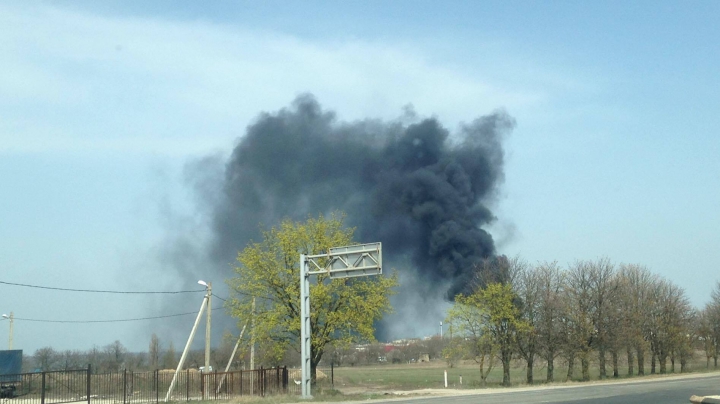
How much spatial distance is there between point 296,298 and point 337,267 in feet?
23.1

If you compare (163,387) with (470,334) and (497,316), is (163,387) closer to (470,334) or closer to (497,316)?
(470,334)

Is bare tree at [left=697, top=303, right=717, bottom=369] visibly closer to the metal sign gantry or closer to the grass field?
the grass field

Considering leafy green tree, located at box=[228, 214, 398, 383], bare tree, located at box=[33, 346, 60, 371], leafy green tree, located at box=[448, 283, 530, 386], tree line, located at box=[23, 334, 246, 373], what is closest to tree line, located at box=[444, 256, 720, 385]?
leafy green tree, located at box=[448, 283, 530, 386]

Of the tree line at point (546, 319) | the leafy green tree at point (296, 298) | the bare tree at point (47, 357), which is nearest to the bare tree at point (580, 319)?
the tree line at point (546, 319)

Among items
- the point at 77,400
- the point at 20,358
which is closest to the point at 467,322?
the point at 77,400

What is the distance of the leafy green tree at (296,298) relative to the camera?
41.1 metres

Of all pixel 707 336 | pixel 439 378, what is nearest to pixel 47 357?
pixel 439 378

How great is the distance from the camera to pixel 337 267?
35312 mm

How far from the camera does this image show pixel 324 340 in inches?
1617

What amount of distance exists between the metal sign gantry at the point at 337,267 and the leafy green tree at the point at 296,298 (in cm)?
458

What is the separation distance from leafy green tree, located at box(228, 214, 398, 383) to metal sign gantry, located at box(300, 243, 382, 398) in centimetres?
458

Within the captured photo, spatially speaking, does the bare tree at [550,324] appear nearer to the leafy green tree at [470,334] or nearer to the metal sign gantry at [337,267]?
the leafy green tree at [470,334]

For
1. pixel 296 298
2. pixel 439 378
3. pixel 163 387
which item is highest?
pixel 296 298

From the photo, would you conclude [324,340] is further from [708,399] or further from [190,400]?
[708,399]
